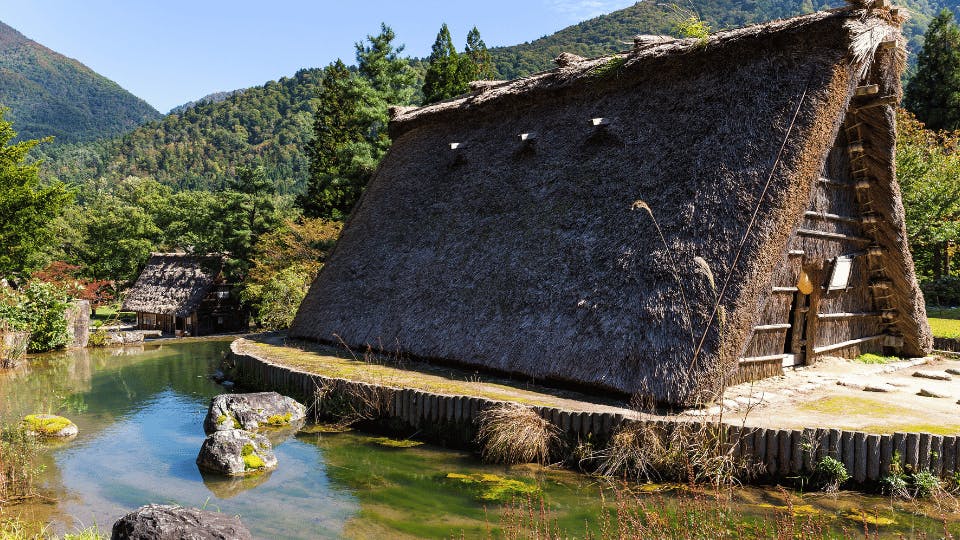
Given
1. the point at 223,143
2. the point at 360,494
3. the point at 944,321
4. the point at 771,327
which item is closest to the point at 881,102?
the point at 771,327

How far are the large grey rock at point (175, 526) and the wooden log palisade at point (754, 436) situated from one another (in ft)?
13.9

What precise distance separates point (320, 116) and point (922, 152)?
3013cm

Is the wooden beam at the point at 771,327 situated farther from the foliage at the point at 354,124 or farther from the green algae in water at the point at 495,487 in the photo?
the foliage at the point at 354,124

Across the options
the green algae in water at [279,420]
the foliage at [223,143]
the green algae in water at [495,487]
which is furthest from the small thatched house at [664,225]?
the foliage at [223,143]

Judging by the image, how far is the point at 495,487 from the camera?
23.4 ft

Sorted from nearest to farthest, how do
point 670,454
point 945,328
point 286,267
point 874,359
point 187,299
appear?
1. point 670,454
2. point 874,359
3. point 945,328
4. point 286,267
5. point 187,299

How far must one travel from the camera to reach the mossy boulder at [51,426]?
31.3 feet

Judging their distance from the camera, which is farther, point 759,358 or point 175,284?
point 175,284

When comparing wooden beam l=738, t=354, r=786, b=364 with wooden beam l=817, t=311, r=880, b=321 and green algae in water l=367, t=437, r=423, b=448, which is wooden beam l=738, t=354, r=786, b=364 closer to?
wooden beam l=817, t=311, r=880, b=321

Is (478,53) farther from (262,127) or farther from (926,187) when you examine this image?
(262,127)

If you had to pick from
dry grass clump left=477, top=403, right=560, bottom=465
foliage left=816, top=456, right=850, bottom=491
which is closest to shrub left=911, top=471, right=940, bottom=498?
foliage left=816, top=456, right=850, bottom=491

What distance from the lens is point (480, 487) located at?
721 centimetres

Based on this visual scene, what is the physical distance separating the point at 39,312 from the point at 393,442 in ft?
→ 47.6

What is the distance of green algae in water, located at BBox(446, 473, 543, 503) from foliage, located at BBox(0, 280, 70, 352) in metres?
15.1
